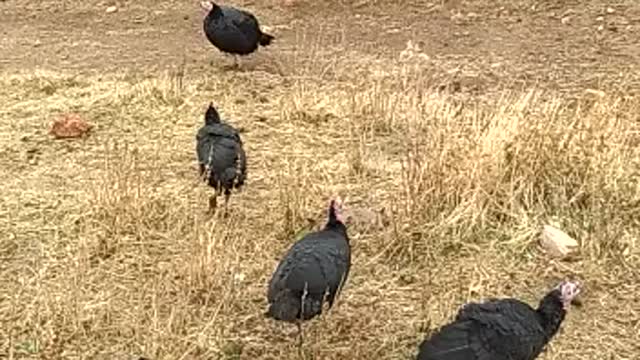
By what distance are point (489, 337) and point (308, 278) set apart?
792 mm

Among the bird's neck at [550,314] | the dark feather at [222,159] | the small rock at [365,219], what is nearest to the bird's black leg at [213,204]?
the dark feather at [222,159]

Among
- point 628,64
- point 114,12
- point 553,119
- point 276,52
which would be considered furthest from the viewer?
point 114,12

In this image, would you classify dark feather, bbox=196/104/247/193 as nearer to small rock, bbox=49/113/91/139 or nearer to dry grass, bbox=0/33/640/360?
dry grass, bbox=0/33/640/360

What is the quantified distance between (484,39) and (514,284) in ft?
14.8

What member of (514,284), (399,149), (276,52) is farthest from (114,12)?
(514,284)

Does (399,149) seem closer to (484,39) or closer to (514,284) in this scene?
(514,284)

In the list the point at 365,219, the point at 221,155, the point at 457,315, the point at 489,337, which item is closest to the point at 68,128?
the point at 221,155

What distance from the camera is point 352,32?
9695mm

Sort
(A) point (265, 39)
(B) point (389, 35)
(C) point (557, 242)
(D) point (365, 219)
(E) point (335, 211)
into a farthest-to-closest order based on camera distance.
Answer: (B) point (389, 35) < (A) point (265, 39) < (D) point (365, 219) < (C) point (557, 242) < (E) point (335, 211)

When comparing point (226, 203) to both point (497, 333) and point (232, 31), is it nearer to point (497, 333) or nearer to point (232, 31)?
point (497, 333)

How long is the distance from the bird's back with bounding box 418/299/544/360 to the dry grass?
575 millimetres

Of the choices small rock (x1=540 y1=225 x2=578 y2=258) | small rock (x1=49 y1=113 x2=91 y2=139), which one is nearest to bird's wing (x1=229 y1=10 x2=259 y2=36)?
small rock (x1=49 y1=113 x2=91 y2=139)

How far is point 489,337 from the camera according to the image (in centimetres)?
403

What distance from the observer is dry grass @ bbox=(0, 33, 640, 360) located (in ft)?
15.4
